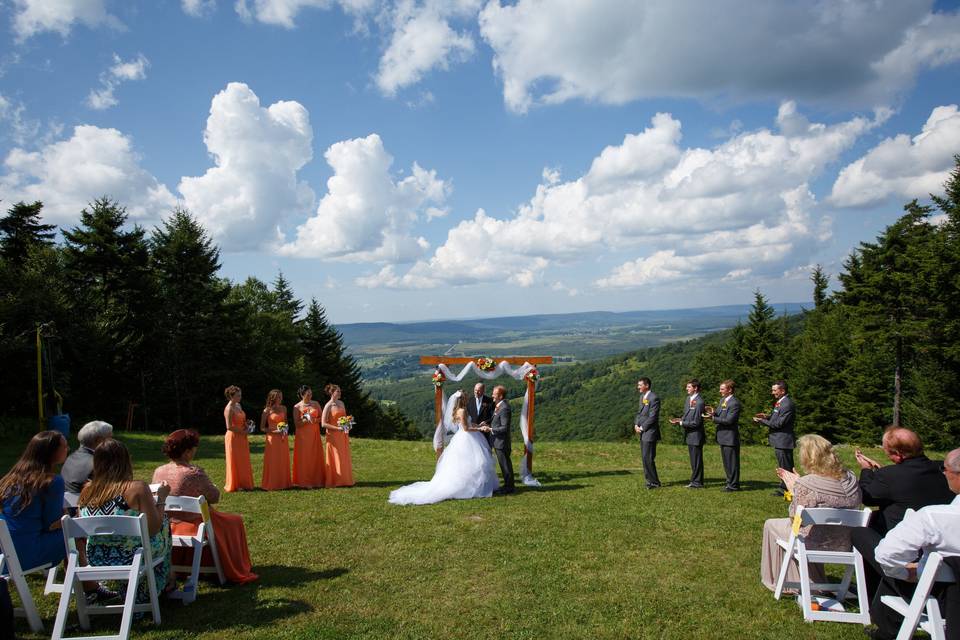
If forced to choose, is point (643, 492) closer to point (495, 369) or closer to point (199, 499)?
point (495, 369)

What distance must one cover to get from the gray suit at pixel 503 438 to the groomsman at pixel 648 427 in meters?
2.82

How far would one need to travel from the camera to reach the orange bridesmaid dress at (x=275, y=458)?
12148 mm

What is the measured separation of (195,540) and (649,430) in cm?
912

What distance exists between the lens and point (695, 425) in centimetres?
1198

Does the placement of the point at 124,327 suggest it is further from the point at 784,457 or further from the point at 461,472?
the point at 784,457

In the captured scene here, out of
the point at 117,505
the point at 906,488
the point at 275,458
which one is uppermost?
the point at 117,505

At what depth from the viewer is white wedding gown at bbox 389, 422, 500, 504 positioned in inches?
434

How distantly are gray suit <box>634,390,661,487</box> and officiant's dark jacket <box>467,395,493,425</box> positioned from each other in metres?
3.22

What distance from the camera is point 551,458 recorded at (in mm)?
18812

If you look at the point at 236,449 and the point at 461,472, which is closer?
the point at 461,472

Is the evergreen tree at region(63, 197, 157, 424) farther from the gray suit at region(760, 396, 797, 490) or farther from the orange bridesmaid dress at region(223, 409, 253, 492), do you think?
the gray suit at region(760, 396, 797, 490)

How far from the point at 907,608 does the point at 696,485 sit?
25.2 feet

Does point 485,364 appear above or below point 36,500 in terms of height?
above

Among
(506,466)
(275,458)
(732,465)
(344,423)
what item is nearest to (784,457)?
(732,465)
